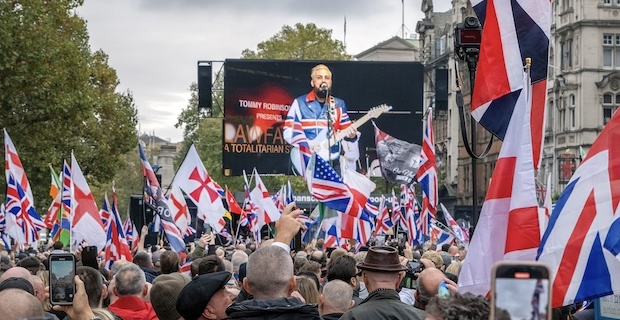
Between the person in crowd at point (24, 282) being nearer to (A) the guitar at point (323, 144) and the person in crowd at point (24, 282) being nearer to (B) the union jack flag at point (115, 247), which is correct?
(B) the union jack flag at point (115, 247)

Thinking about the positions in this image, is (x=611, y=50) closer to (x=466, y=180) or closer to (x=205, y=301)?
(x=466, y=180)

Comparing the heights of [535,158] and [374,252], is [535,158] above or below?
above

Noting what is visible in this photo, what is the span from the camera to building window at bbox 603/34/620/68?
213ft

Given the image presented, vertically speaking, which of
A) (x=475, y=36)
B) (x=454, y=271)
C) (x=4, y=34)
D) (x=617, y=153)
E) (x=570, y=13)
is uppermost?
(x=570, y=13)

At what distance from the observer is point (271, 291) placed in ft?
20.7

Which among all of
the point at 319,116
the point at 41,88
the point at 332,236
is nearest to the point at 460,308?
the point at 332,236

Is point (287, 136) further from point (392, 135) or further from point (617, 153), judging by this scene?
point (617, 153)

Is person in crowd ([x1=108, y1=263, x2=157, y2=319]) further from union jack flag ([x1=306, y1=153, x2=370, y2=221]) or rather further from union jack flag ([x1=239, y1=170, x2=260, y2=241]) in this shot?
union jack flag ([x1=239, y1=170, x2=260, y2=241])

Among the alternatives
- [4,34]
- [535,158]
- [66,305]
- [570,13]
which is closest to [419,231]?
[4,34]

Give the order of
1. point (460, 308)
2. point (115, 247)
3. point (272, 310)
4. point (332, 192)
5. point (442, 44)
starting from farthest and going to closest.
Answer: point (442, 44), point (332, 192), point (115, 247), point (272, 310), point (460, 308)

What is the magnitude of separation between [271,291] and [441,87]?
122 feet

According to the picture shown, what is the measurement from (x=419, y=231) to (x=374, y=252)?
20037 mm

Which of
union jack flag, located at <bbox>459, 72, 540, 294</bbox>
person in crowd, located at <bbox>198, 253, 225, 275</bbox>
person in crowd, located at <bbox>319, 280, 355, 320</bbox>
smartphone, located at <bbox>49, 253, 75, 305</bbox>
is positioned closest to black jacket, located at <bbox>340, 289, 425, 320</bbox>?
union jack flag, located at <bbox>459, 72, 540, 294</bbox>

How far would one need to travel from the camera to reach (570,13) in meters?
65.2
